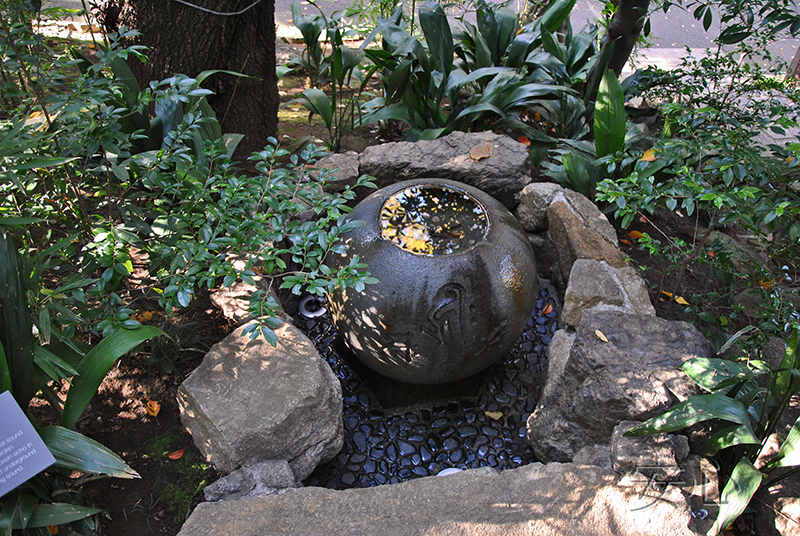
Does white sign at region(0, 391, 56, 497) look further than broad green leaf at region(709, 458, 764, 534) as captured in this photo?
No

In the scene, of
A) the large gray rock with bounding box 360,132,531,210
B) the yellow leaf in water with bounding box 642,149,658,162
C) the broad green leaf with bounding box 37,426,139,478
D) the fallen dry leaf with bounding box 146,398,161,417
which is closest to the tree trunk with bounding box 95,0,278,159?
the large gray rock with bounding box 360,132,531,210

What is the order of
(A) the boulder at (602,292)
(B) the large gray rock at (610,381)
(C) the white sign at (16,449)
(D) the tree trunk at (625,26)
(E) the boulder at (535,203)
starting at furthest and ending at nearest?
(D) the tree trunk at (625,26) → (E) the boulder at (535,203) → (A) the boulder at (602,292) → (B) the large gray rock at (610,381) → (C) the white sign at (16,449)

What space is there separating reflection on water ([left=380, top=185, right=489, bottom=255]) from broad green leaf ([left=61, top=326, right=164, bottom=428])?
1009 mm

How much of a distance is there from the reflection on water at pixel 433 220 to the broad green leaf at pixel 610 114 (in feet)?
3.70

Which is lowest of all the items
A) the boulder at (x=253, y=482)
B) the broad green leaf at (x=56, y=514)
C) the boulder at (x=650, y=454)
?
the boulder at (x=253, y=482)

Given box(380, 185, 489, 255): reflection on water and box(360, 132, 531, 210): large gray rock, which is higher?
box(380, 185, 489, 255): reflection on water

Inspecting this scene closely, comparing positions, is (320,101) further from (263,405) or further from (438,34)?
(263,405)

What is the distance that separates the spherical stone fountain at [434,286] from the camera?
204 centimetres

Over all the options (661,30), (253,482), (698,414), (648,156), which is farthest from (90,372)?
(661,30)

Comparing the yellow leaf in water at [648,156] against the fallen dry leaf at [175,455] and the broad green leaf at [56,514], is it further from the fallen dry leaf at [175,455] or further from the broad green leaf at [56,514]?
the broad green leaf at [56,514]

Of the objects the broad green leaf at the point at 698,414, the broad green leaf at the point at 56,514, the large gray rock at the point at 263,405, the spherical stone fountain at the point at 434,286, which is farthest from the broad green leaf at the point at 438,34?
the broad green leaf at the point at 56,514

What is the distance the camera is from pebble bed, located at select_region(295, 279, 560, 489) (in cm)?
219

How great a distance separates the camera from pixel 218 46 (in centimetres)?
271

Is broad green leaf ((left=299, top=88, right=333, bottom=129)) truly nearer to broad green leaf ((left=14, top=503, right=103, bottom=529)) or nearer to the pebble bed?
the pebble bed
